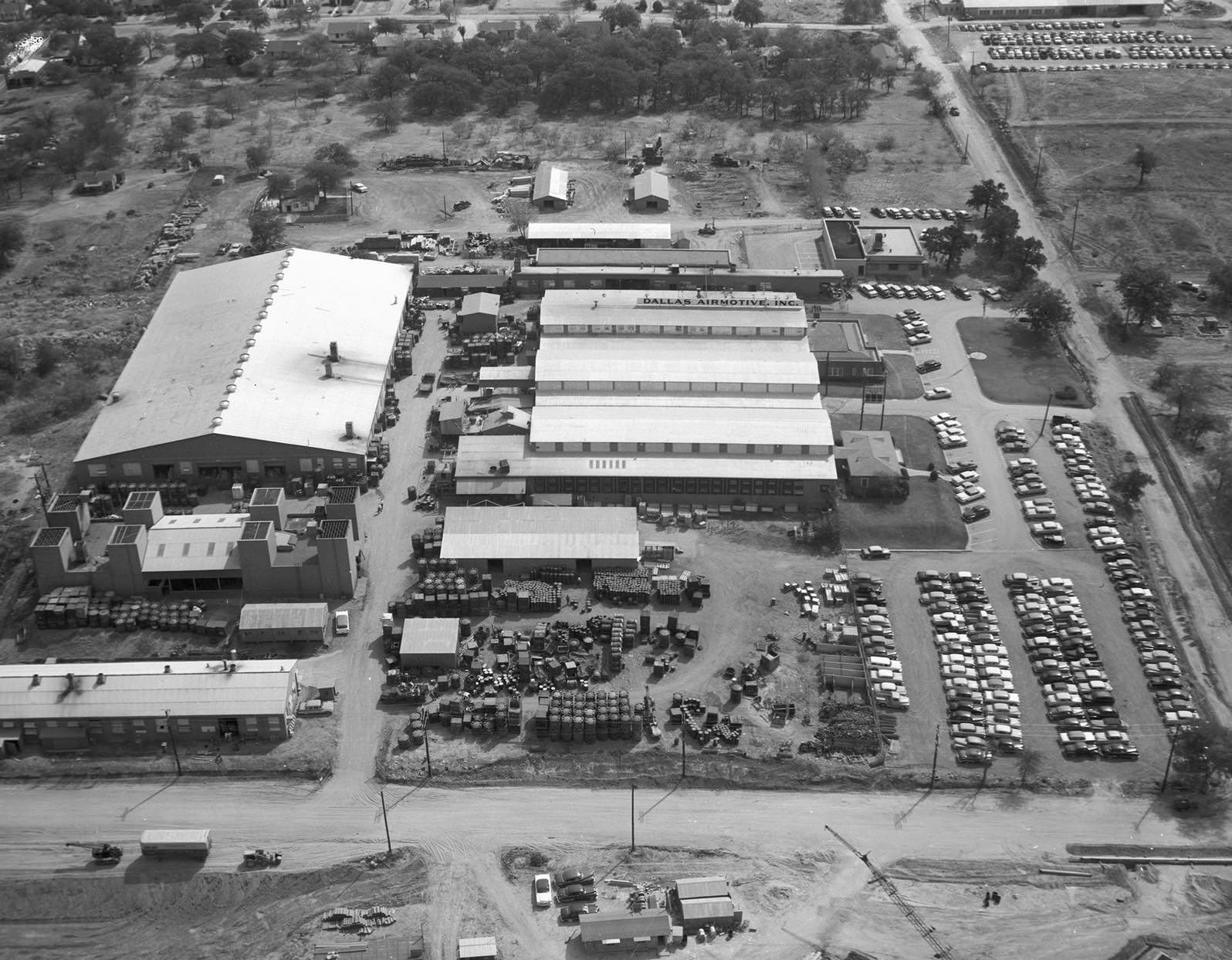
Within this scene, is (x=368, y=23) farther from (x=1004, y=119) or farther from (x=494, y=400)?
(x=494, y=400)

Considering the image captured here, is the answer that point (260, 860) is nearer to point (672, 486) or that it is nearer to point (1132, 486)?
point (672, 486)

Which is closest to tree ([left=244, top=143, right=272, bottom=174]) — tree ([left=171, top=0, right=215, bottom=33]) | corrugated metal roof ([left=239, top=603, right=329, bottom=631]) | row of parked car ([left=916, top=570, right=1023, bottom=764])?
tree ([left=171, top=0, right=215, bottom=33])

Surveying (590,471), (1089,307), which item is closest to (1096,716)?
(590,471)

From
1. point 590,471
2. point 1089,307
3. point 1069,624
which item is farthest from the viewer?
point 1089,307

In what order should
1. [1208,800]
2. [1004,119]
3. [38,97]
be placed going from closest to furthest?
[1208,800], [1004,119], [38,97]

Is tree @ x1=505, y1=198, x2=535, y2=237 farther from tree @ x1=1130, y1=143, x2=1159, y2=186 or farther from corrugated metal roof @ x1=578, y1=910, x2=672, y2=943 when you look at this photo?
corrugated metal roof @ x1=578, y1=910, x2=672, y2=943

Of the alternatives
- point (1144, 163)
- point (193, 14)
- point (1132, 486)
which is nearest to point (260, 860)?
point (1132, 486)

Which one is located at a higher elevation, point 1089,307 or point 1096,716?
point 1089,307
